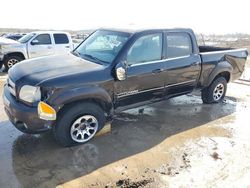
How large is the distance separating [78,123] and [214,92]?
12.7ft

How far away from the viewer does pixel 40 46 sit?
11344 millimetres

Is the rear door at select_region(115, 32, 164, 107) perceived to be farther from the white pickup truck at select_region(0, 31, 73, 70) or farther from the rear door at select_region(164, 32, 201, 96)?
the white pickup truck at select_region(0, 31, 73, 70)

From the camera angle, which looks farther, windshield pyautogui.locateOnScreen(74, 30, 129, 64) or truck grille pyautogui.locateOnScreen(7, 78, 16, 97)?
windshield pyautogui.locateOnScreen(74, 30, 129, 64)

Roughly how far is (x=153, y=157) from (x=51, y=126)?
1.66 meters

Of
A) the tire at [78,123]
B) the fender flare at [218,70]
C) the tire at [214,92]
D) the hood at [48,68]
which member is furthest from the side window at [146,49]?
the tire at [214,92]

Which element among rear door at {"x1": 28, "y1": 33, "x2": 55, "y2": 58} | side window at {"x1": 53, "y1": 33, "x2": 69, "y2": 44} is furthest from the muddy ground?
side window at {"x1": 53, "y1": 33, "x2": 69, "y2": 44}

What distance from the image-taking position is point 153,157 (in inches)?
183

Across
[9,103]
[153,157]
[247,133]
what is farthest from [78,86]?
[247,133]

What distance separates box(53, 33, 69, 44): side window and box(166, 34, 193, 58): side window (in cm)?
689

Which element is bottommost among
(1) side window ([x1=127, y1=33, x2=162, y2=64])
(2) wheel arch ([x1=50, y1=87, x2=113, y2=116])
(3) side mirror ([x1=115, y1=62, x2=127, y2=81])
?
(2) wheel arch ([x1=50, y1=87, x2=113, y2=116])

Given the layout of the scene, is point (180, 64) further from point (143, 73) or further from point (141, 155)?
point (141, 155)

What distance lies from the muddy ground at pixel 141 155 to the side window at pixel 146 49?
1.36 m

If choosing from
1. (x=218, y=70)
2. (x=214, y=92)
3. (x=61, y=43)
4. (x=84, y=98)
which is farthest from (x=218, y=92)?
(x=61, y=43)

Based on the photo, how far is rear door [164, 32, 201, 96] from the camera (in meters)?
5.77
